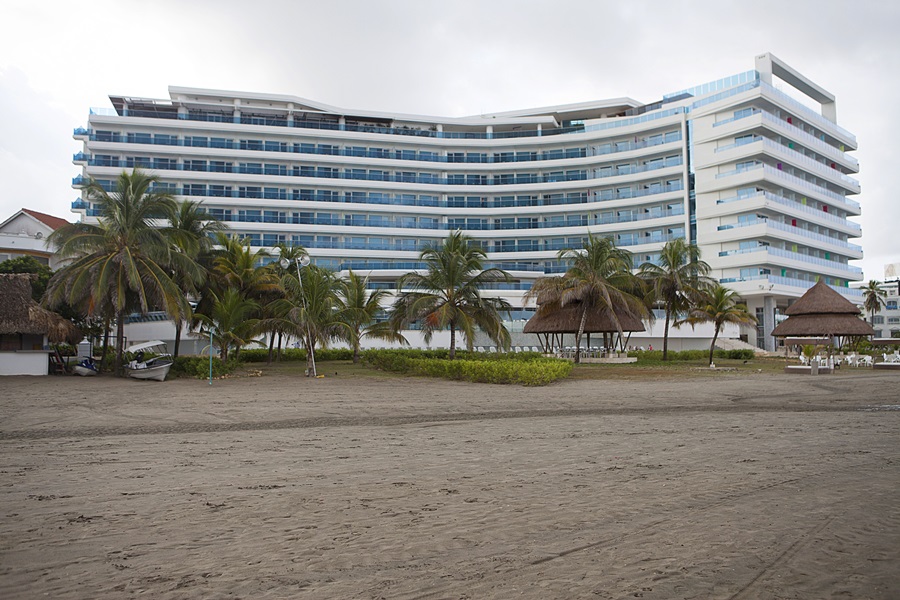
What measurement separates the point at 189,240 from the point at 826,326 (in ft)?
107

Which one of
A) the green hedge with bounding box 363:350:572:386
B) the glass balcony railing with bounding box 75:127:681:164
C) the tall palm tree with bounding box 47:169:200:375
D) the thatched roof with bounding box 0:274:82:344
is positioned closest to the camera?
the green hedge with bounding box 363:350:572:386

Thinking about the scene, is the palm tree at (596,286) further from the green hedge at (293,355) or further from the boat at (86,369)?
the boat at (86,369)

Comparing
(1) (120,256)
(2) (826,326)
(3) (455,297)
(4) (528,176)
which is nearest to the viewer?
(1) (120,256)

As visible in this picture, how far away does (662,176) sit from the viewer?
59.6 m

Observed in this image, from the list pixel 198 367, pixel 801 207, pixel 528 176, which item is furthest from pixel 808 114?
pixel 198 367

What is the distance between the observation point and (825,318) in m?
34.9

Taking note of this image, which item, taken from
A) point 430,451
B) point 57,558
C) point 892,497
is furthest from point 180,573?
point 892,497

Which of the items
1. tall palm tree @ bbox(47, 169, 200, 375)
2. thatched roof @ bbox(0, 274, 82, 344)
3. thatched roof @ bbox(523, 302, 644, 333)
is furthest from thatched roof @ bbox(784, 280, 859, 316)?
thatched roof @ bbox(0, 274, 82, 344)

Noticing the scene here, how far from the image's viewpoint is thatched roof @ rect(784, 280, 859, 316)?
3453 cm

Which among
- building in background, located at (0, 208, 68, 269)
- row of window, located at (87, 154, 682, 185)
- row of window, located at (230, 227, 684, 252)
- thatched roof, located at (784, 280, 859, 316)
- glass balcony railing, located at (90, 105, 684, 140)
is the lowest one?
thatched roof, located at (784, 280, 859, 316)

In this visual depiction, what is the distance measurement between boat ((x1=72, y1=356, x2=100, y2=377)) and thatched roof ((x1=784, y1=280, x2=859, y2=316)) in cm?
3582

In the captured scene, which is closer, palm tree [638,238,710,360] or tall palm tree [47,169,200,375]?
tall palm tree [47,169,200,375]

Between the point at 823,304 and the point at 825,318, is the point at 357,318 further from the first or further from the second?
the point at 825,318

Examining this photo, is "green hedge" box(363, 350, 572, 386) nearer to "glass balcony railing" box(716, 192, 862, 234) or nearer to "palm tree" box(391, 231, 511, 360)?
"palm tree" box(391, 231, 511, 360)
